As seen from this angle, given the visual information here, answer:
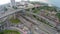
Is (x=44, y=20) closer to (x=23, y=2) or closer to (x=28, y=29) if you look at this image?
(x=28, y=29)

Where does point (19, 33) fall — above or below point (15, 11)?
below

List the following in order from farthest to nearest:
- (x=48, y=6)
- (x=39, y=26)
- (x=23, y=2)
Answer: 1. (x=23, y=2)
2. (x=48, y=6)
3. (x=39, y=26)

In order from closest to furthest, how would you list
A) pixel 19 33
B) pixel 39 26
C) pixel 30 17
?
pixel 19 33
pixel 39 26
pixel 30 17

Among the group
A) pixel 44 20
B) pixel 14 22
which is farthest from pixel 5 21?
pixel 44 20

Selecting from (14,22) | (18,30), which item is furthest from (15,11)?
(18,30)

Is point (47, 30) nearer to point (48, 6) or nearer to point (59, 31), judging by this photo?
point (59, 31)

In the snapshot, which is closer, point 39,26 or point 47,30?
point 47,30

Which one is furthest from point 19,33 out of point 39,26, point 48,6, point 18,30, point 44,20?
point 48,6

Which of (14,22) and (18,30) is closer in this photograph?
(18,30)

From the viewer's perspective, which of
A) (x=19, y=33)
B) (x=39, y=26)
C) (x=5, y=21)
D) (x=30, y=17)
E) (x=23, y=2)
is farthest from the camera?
(x=23, y=2)
